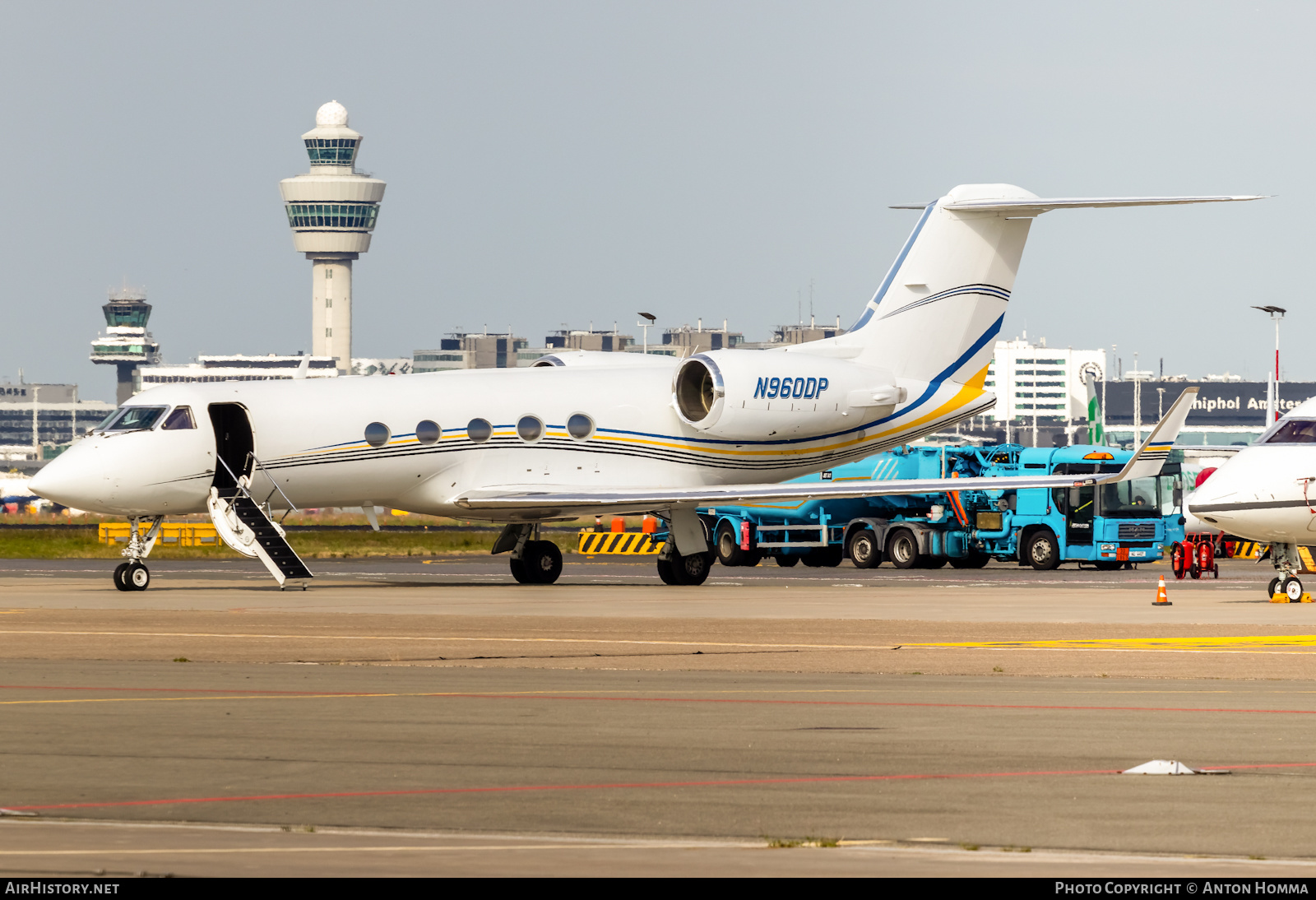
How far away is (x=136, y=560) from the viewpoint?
1174 inches

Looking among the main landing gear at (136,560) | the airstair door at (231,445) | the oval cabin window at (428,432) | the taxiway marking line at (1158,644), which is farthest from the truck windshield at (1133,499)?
the main landing gear at (136,560)

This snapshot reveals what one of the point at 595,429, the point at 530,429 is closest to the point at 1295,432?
the point at 595,429

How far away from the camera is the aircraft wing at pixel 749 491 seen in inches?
1098

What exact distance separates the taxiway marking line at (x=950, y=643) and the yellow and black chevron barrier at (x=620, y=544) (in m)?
29.7

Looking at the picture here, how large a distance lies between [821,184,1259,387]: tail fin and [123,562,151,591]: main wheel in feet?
43.7

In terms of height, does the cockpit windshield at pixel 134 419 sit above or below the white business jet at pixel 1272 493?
above

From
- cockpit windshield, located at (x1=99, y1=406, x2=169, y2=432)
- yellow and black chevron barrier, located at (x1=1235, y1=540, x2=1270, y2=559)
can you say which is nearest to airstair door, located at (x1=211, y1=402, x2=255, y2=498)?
cockpit windshield, located at (x1=99, y1=406, x2=169, y2=432)

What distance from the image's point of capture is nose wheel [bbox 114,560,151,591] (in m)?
29.4

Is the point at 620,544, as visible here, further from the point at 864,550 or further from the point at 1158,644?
the point at 1158,644

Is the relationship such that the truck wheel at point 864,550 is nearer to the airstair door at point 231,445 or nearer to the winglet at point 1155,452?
the winglet at point 1155,452

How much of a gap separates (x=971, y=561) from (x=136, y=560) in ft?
71.9

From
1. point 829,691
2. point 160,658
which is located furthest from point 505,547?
point 829,691
